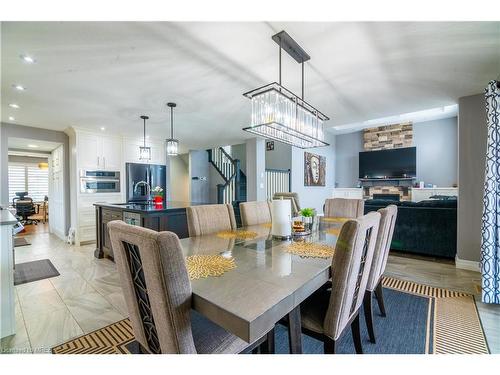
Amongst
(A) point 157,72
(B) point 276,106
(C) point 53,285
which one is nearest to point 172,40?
(A) point 157,72

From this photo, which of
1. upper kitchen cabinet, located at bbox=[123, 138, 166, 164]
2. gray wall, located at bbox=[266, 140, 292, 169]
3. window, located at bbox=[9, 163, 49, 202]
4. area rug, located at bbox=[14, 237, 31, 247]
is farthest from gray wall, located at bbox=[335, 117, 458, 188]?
window, located at bbox=[9, 163, 49, 202]

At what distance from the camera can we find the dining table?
0.80 meters

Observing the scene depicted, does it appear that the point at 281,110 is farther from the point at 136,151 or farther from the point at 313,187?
the point at 313,187

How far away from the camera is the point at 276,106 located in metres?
1.97

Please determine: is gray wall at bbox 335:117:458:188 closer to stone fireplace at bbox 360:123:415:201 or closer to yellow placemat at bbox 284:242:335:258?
stone fireplace at bbox 360:123:415:201

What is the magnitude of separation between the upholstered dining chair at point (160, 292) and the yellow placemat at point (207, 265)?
21 centimetres

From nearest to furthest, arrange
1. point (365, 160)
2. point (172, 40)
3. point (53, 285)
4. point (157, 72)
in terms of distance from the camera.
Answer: point (172, 40), point (157, 72), point (53, 285), point (365, 160)

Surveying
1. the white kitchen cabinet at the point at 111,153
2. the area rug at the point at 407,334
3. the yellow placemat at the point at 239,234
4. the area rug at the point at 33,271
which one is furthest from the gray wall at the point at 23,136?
the yellow placemat at the point at 239,234

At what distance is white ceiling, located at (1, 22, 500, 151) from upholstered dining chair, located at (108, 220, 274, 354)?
1.64 m

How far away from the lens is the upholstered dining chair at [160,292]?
0.84 m

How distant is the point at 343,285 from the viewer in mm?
1176

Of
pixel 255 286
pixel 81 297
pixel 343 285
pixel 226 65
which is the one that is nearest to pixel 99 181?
pixel 81 297
